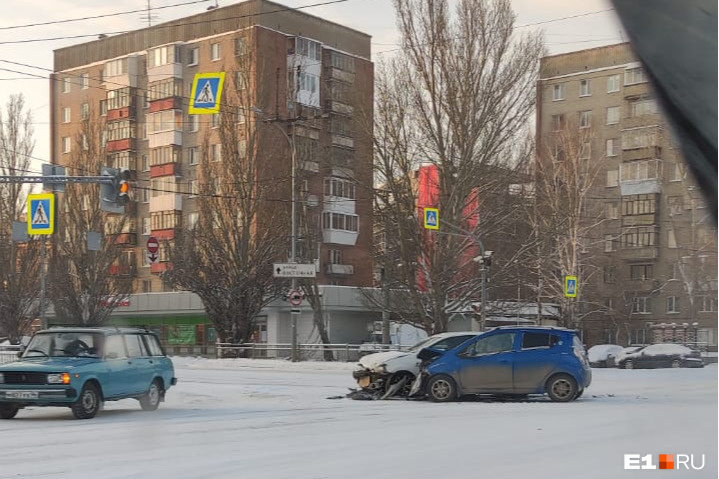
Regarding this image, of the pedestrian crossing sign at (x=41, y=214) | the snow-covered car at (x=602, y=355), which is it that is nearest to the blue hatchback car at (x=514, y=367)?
the pedestrian crossing sign at (x=41, y=214)

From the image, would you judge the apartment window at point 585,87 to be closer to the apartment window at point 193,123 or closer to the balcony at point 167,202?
the apartment window at point 193,123

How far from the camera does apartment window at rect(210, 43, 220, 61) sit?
64375 mm

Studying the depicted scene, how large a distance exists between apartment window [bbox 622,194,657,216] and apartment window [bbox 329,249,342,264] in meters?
18.5

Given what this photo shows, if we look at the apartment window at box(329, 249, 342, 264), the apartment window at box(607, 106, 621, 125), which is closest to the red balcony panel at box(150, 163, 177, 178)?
the apartment window at box(329, 249, 342, 264)

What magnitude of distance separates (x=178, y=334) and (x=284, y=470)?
55696 millimetres

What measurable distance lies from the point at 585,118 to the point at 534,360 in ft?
160

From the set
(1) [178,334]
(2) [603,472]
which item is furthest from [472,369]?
(1) [178,334]

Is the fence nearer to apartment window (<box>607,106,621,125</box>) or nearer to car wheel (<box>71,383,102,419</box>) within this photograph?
car wheel (<box>71,383,102,419</box>)

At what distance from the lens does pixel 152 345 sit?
17.5 meters

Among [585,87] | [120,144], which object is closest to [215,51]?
[120,144]

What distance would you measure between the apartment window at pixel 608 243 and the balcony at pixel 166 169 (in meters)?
28.0

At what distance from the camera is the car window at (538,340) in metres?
19.2

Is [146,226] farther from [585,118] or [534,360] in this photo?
[534,360]

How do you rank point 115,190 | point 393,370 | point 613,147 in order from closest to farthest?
point 393,370 → point 115,190 → point 613,147
